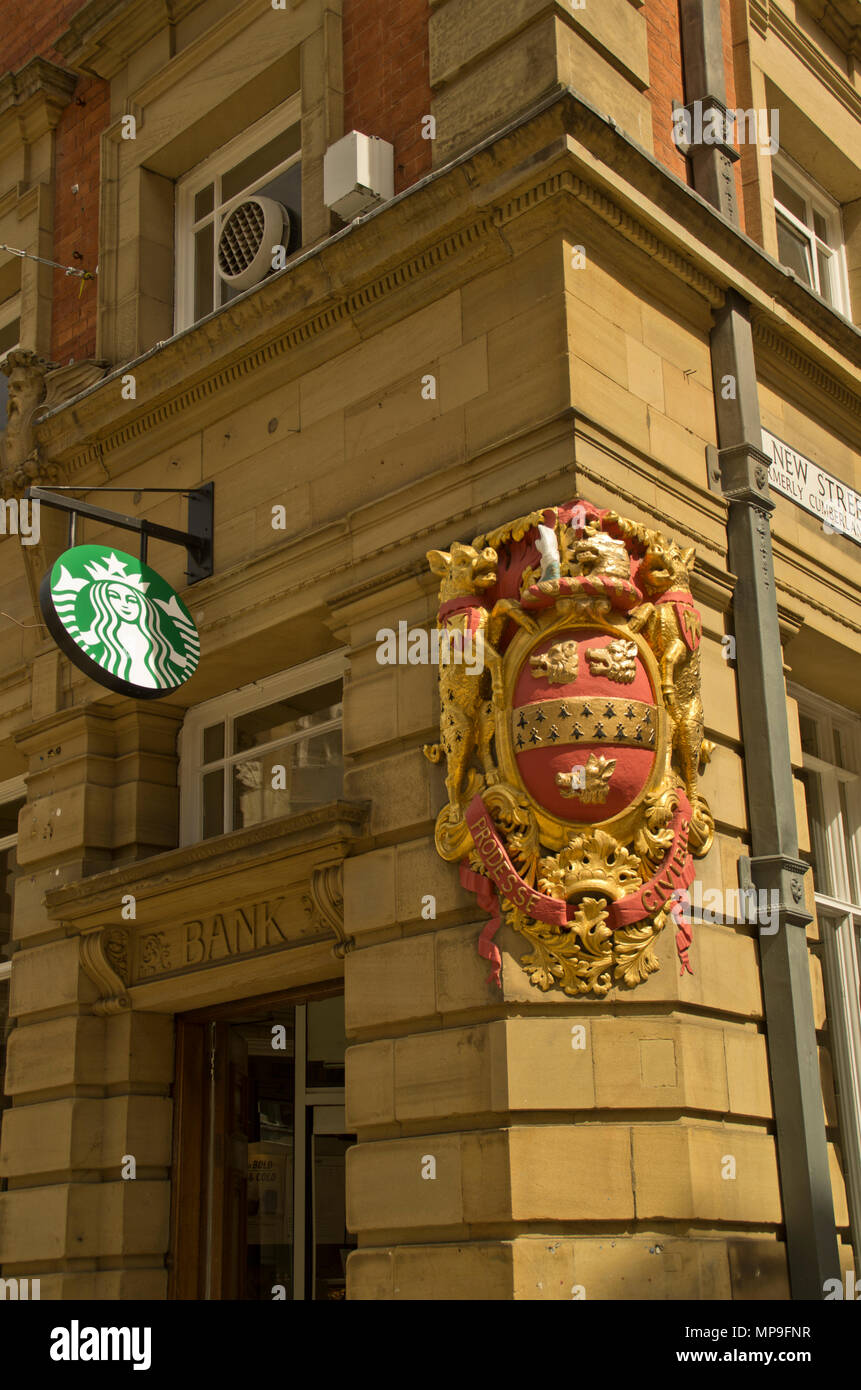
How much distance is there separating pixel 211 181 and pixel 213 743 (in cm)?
476

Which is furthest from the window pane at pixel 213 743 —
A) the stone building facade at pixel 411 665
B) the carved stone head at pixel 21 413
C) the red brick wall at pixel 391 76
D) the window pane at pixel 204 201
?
the window pane at pixel 204 201

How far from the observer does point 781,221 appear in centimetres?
1228

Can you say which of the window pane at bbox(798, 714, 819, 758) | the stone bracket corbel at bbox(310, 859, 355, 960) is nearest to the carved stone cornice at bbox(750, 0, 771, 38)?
the window pane at bbox(798, 714, 819, 758)

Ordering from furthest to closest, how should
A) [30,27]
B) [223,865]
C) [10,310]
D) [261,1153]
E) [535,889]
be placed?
[30,27] → [10,310] → [261,1153] → [223,865] → [535,889]

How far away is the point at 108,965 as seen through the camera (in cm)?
1038

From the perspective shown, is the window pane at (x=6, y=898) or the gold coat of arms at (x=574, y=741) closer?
the gold coat of arms at (x=574, y=741)

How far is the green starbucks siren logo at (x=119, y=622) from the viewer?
8852 millimetres

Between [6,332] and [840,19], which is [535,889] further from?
[6,332]

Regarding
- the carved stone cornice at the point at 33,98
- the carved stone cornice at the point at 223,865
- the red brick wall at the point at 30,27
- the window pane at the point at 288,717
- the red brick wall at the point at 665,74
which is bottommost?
the carved stone cornice at the point at 223,865

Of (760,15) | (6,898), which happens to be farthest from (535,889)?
(760,15)

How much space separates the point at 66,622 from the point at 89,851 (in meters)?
2.53

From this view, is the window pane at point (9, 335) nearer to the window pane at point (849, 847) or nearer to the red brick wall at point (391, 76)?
the red brick wall at point (391, 76)

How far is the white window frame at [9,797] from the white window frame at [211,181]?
394cm
